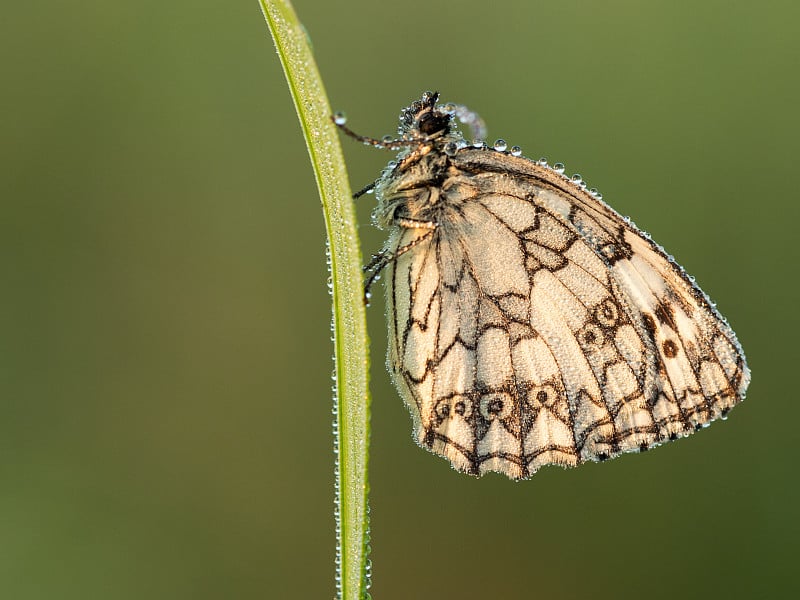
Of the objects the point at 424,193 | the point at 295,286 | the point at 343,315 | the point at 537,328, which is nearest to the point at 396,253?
the point at 424,193

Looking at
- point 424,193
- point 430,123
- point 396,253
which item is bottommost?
point 396,253

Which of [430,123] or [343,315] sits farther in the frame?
[430,123]

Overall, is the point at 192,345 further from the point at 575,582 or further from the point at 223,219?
the point at 575,582

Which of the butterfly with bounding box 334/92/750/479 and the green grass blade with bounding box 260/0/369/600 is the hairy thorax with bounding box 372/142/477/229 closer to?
the butterfly with bounding box 334/92/750/479

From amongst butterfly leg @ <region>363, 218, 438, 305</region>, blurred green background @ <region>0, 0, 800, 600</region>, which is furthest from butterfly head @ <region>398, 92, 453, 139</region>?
blurred green background @ <region>0, 0, 800, 600</region>

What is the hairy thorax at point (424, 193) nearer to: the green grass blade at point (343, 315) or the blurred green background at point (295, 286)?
the green grass blade at point (343, 315)

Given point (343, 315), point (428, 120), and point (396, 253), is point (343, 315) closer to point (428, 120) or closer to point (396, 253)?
point (396, 253)

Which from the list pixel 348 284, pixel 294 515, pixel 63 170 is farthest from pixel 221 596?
pixel 348 284

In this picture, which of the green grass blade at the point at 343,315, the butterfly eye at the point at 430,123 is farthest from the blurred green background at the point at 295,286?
the green grass blade at the point at 343,315
